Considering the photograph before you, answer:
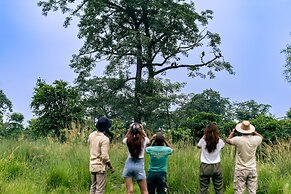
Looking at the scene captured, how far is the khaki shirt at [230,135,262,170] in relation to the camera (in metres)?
8.80

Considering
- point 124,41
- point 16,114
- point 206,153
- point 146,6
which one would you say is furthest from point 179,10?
point 206,153

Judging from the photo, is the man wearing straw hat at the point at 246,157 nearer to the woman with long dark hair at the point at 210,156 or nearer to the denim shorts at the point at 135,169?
the woman with long dark hair at the point at 210,156

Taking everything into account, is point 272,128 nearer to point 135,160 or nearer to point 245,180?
point 245,180

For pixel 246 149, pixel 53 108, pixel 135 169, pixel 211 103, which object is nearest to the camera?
pixel 135 169

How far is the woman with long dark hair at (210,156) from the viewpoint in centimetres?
871

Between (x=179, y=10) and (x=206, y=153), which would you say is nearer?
(x=206, y=153)

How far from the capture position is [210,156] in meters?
8.84

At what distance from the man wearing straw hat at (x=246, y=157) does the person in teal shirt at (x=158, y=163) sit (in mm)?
1286

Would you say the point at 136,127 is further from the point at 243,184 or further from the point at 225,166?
the point at 225,166

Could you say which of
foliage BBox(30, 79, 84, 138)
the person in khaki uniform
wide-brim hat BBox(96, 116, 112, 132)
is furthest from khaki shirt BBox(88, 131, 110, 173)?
foliage BBox(30, 79, 84, 138)

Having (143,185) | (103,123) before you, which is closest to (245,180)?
(143,185)

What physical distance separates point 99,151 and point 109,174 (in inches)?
97.5

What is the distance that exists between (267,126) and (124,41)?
1258cm

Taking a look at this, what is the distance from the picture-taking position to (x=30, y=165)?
11.5m
